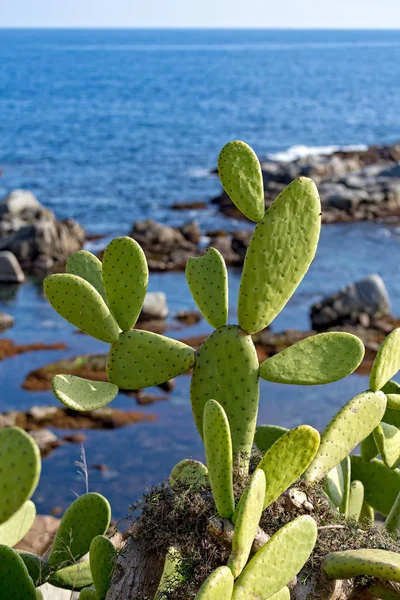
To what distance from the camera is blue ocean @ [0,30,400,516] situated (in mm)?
13117

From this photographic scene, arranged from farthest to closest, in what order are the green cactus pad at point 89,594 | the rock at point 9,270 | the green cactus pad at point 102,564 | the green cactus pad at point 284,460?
the rock at point 9,270 < the green cactus pad at point 89,594 < the green cactus pad at point 102,564 < the green cactus pad at point 284,460

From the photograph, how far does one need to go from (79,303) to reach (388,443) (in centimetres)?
133

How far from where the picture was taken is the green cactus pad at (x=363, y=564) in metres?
2.43

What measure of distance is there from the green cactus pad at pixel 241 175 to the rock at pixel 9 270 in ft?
61.1

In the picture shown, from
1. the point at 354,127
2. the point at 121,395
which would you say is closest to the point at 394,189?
the point at 121,395

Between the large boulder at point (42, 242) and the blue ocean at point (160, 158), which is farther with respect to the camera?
the large boulder at point (42, 242)

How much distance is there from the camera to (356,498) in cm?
366

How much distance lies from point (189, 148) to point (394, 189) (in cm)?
2204

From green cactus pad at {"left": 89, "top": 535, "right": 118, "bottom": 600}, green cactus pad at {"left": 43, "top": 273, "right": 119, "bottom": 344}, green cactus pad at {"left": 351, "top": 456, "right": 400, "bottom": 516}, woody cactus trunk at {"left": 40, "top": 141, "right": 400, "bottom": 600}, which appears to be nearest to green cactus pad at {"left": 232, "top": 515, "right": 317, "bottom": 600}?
woody cactus trunk at {"left": 40, "top": 141, "right": 400, "bottom": 600}

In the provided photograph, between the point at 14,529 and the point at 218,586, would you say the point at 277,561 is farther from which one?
the point at 14,529

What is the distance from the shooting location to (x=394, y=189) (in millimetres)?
29312

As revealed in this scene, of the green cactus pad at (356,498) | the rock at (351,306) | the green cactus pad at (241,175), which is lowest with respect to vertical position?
the rock at (351,306)

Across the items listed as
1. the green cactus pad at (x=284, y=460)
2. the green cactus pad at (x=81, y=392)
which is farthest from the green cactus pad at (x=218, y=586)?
the green cactus pad at (x=81, y=392)

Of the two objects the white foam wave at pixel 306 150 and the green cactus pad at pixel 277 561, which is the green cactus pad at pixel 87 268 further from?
the white foam wave at pixel 306 150
